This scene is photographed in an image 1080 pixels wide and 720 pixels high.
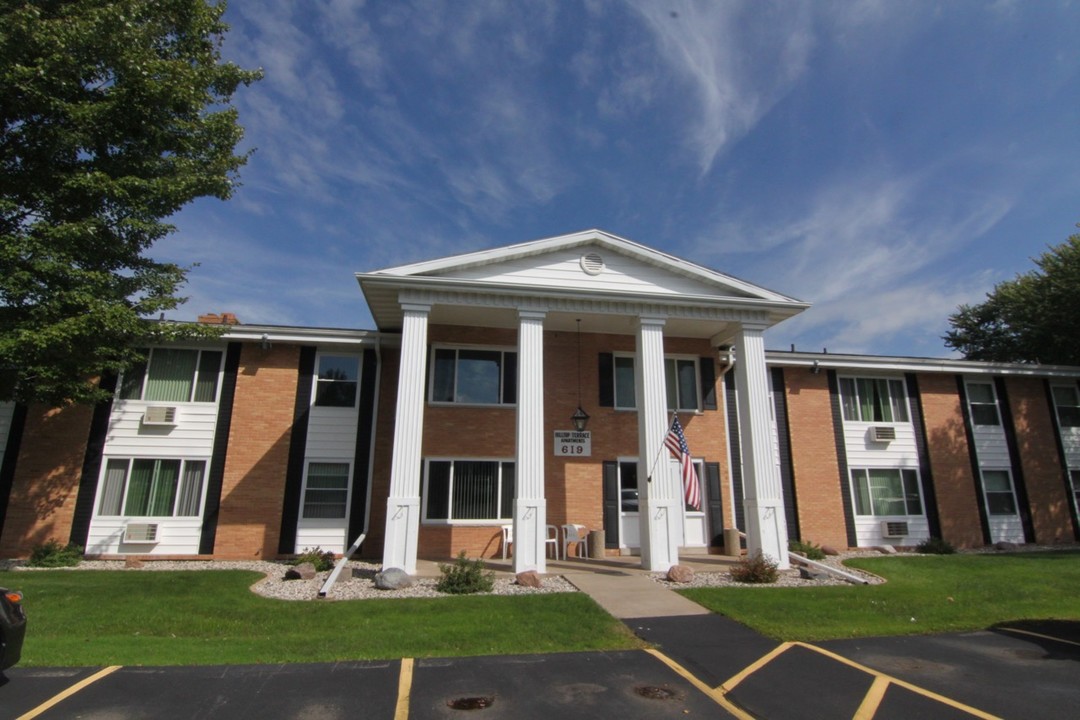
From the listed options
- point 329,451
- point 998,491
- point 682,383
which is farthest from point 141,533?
point 998,491

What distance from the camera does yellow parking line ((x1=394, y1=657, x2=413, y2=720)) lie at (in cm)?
522

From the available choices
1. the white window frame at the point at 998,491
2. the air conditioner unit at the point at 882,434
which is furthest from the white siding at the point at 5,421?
the white window frame at the point at 998,491

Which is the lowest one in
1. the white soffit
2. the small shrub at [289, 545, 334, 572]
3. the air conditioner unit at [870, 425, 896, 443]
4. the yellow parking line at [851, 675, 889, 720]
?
the yellow parking line at [851, 675, 889, 720]

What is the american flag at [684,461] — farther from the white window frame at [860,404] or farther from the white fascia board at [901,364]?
the white window frame at [860,404]

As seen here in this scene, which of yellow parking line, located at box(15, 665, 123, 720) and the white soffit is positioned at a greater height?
the white soffit

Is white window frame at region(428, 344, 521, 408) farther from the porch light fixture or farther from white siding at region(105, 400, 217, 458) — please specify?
white siding at region(105, 400, 217, 458)

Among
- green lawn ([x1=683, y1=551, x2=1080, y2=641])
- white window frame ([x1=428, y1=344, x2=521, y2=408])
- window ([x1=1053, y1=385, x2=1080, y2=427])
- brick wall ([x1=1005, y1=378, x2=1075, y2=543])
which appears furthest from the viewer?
window ([x1=1053, y1=385, x2=1080, y2=427])

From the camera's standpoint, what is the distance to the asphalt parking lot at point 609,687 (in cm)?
529

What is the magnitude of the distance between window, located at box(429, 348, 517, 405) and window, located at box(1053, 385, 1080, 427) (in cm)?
1775

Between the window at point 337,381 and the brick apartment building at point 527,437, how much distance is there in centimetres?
6

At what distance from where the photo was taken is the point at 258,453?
14883mm

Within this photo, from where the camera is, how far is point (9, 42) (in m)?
10.8

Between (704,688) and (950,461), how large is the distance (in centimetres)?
1610

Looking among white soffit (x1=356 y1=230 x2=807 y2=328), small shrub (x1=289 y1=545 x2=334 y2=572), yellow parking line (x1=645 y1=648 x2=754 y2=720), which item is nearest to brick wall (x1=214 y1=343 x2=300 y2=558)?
small shrub (x1=289 y1=545 x2=334 y2=572)
